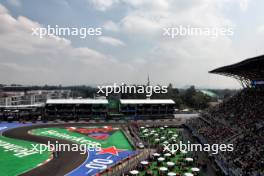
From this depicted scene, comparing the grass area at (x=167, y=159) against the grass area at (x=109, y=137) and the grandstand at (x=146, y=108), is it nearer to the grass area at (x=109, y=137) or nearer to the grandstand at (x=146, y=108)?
the grass area at (x=109, y=137)

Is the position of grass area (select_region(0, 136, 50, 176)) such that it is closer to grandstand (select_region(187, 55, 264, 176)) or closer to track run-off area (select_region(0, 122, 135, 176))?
track run-off area (select_region(0, 122, 135, 176))

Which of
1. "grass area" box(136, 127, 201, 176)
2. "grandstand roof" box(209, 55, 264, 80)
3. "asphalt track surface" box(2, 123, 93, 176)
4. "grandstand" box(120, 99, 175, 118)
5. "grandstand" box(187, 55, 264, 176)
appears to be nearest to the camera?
"grandstand" box(187, 55, 264, 176)

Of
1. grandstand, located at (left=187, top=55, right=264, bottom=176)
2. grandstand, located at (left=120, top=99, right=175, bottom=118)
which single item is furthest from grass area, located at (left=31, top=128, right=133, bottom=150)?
grandstand, located at (left=120, top=99, right=175, bottom=118)

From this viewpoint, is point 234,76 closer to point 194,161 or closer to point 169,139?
point 169,139

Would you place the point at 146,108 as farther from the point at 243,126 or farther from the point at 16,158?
the point at 16,158

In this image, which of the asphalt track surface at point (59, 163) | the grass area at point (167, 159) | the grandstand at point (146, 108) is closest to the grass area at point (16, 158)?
the asphalt track surface at point (59, 163)

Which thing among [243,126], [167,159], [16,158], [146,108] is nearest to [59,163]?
[16,158]
